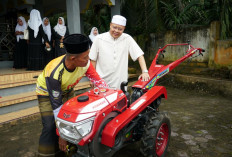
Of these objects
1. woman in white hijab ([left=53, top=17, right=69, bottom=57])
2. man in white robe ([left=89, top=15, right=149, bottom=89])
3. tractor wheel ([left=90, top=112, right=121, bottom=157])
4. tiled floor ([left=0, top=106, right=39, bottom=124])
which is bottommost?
tiled floor ([left=0, top=106, right=39, bottom=124])

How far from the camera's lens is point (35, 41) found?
20.0 ft

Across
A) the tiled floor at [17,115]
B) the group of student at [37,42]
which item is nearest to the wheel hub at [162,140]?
the tiled floor at [17,115]

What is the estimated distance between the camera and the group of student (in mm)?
6055

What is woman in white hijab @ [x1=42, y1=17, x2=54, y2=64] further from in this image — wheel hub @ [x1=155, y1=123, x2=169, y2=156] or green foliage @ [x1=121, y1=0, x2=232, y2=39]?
wheel hub @ [x1=155, y1=123, x2=169, y2=156]

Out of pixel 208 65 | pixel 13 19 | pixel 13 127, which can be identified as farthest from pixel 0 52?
pixel 208 65

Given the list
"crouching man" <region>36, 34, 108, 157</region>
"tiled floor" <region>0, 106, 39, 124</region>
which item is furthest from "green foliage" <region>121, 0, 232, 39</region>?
"crouching man" <region>36, 34, 108, 157</region>

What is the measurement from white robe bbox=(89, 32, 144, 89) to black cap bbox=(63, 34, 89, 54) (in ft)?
3.18

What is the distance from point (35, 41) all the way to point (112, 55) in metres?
4.26

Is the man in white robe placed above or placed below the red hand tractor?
above

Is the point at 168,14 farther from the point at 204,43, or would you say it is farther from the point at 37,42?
the point at 37,42

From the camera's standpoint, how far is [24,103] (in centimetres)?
453

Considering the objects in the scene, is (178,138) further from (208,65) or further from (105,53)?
(208,65)

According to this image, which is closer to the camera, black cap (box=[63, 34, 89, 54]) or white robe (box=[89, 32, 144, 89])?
black cap (box=[63, 34, 89, 54])

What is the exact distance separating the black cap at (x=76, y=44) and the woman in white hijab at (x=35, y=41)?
4.75 m
